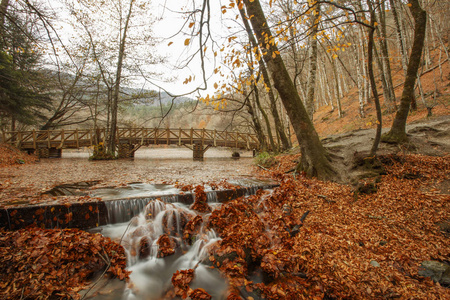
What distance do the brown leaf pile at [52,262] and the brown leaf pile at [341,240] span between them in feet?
5.24

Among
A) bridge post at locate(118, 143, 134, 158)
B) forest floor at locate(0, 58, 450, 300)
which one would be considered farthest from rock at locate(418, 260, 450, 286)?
bridge post at locate(118, 143, 134, 158)

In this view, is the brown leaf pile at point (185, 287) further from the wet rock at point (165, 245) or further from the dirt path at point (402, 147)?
the dirt path at point (402, 147)

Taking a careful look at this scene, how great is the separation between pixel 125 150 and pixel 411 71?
1766cm

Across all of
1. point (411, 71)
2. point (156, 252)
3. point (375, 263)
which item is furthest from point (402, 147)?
point (156, 252)

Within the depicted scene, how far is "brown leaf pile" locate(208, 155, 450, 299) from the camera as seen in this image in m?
2.42

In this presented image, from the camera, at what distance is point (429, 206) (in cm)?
327

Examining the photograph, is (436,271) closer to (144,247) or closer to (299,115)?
(144,247)

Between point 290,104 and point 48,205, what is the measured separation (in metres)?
5.73

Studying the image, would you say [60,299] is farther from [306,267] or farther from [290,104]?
[290,104]

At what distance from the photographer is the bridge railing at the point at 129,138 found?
15539 millimetres

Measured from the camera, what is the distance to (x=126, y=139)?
56.7 feet

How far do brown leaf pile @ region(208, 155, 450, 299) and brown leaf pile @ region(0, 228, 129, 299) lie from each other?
160cm

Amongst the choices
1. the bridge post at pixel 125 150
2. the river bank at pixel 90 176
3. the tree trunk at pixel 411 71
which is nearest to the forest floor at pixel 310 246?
the river bank at pixel 90 176

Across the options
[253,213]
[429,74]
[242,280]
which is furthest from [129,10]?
[429,74]
